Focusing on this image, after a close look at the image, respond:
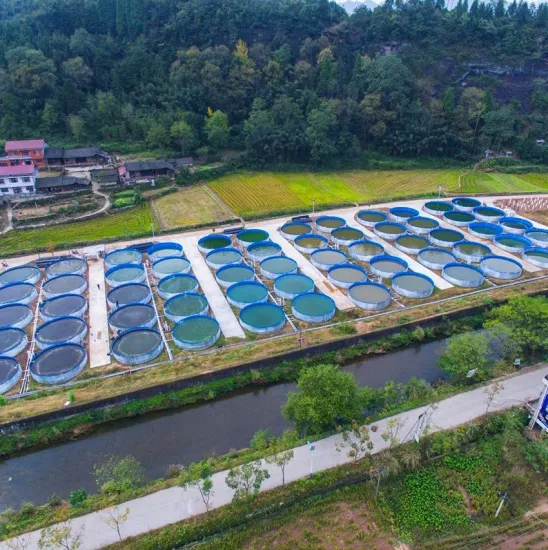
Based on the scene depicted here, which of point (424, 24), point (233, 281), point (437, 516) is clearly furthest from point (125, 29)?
point (437, 516)

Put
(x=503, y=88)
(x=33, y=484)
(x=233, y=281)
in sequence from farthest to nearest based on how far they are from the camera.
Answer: (x=503, y=88), (x=233, y=281), (x=33, y=484)

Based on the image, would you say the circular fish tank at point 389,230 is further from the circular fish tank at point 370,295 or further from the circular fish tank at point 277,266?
the circular fish tank at point 277,266

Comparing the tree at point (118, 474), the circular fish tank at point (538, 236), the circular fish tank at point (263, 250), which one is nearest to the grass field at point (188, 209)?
the circular fish tank at point (263, 250)

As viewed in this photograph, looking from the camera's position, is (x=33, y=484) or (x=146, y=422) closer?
(x=33, y=484)

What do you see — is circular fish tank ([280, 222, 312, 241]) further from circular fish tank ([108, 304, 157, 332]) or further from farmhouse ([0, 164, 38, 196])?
farmhouse ([0, 164, 38, 196])

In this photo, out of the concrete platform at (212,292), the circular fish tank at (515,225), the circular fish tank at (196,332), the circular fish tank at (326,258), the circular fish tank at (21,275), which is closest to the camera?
the circular fish tank at (196,332)

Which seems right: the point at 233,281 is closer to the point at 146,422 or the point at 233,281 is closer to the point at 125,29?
the point at 146,422
